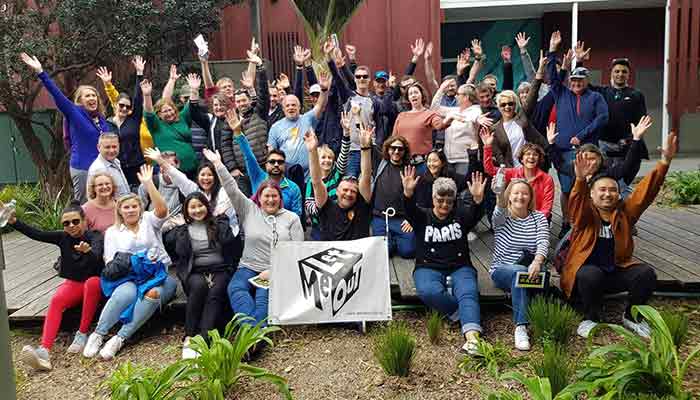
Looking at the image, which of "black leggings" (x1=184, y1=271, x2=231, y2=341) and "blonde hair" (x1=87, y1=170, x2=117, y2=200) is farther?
"blonde hair" (x1=87, y1=170, x2=117, y2=200)

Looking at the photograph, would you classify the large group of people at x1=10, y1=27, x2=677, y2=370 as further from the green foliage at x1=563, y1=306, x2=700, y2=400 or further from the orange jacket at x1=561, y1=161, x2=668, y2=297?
the green foliage at x1=563, y1=306, x2=700, y2=400

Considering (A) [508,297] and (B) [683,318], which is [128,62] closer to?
(A) [508,297]

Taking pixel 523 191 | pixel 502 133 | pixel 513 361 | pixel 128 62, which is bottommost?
pixel 513 361

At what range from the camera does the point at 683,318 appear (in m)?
4.75

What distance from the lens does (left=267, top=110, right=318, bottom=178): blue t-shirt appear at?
22.8ft

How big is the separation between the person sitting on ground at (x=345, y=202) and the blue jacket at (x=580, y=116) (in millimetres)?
2262

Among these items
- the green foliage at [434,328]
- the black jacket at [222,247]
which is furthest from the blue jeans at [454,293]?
the black jacket at [222,247]

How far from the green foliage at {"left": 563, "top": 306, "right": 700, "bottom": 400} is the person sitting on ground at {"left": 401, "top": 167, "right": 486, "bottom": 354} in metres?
1.41

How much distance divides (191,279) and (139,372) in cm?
127

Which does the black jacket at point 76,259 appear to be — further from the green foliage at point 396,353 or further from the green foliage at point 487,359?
the green foliage at point 487,359

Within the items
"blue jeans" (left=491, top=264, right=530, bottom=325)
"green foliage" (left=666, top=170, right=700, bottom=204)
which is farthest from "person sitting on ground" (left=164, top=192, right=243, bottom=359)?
"green foliage" (left=666, top=170, right=700, bottom=204)

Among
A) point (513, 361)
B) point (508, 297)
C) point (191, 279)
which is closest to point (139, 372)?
point (191, 279)

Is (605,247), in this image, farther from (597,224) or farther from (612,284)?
(612,284)

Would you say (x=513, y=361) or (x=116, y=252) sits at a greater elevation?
(x=116, y=252)
